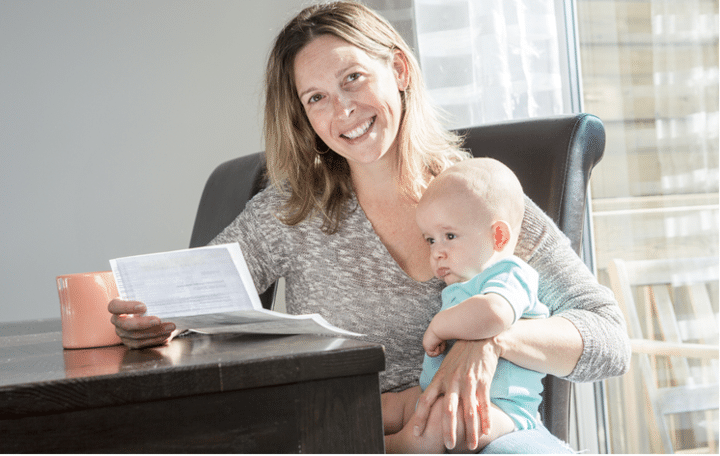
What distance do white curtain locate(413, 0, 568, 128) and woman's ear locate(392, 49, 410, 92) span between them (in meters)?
0.80

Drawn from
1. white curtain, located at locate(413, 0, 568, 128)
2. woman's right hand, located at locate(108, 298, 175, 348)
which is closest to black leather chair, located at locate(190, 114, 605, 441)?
woman's right hand, located at locate(108, 298, 175, 348)

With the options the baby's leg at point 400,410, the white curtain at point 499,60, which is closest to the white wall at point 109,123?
the white curtain at point 499,60

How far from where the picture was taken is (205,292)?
2.74 ft

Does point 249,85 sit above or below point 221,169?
above

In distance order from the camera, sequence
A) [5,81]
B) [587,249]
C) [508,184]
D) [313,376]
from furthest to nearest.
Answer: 1. [5,81]
2. [587,249]
3. [508,184]
4. [313,376]

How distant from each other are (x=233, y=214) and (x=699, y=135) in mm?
Answer: 1300

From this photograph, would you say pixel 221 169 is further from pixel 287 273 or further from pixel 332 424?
pixel 332 424

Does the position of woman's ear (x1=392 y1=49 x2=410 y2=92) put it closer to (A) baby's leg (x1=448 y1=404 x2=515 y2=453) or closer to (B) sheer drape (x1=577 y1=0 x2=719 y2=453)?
(A) baby's leg (x1=448 y1=404 x2=515 y2=453)

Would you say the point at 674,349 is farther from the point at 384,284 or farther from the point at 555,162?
the point at 384,284

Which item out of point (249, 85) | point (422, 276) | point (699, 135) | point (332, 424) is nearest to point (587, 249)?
point (699, 135)

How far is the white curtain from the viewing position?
213 cm

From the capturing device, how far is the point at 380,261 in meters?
1.29

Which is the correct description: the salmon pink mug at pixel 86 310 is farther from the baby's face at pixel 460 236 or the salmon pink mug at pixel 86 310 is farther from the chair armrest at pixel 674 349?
the chair armrest at pixel 674 349

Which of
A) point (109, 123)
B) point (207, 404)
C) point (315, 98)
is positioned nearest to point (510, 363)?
point (207, 404)
